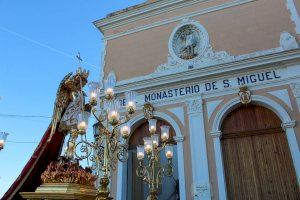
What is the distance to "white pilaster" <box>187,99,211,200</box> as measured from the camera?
5867 mm

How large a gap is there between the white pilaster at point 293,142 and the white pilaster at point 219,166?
1.39 meters

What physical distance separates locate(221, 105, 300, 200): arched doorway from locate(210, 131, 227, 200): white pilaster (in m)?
0.19

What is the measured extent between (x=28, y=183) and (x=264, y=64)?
554cm

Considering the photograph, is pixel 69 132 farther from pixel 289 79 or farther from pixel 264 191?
pixel 289 79

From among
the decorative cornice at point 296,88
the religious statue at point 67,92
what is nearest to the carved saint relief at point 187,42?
the decorative cornice at point 296,88

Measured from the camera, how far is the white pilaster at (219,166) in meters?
5.74

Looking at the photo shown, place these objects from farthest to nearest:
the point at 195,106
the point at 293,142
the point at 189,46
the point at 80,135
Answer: the point at 189,46 < the point at 195,106 < the point at 293,142 < the point at 80,135

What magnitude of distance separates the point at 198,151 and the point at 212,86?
→ 5.55 feet

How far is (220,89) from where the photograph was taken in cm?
675

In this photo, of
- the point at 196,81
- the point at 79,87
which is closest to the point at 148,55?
the point at 196,81

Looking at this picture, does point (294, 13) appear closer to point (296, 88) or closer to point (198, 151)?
point (296, 88)

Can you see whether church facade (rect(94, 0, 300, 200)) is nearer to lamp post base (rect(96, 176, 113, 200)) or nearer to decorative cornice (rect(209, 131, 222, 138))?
decorative cornice (rect(209, 131, 222, 138))

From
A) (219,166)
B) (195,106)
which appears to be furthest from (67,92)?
(219,166)

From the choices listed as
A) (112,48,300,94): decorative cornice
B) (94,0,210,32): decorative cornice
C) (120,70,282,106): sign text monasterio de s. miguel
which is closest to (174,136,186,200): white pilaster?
(120,70,282,106): sign text monasterio de s. miguel
